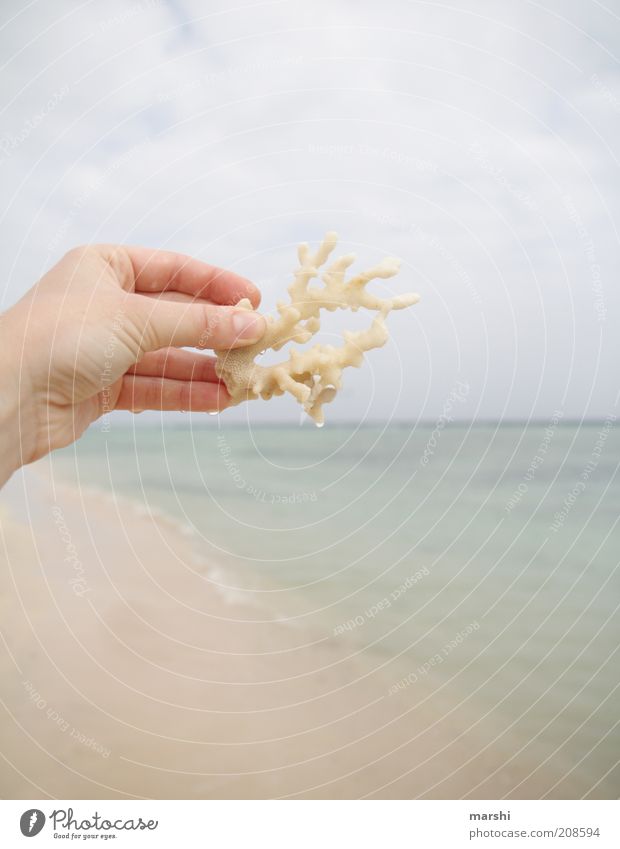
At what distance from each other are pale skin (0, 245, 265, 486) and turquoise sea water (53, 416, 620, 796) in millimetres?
2752

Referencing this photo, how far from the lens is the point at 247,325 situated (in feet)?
7.97

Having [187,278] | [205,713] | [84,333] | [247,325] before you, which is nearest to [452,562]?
[205,713]

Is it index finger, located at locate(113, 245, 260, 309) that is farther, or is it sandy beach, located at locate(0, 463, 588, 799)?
sandy beach, located at locate(0, 463, 588, 799)

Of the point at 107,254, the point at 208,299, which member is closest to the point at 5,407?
the point at 107,254

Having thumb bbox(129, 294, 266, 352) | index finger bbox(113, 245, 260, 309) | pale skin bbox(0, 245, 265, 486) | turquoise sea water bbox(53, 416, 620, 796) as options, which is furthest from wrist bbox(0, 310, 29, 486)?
turquoise sea water bbox(53, 416, 620, 796)

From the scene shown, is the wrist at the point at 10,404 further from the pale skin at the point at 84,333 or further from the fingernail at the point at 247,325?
the fingernail at the point at 247,325

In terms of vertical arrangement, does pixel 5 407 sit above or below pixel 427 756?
above

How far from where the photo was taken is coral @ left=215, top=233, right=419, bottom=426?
7.70 ft

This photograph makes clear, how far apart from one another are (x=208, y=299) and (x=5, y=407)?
38.2 inches

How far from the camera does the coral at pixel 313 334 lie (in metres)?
2.35

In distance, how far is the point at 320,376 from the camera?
2.44m

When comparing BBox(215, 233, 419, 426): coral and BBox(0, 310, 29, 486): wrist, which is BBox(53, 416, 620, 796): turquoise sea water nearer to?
BBox(215, 233, 419, 426): coral

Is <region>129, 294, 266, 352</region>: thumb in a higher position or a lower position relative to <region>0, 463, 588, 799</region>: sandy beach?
higher

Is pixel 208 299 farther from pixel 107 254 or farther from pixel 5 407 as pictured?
pixel 5 407
